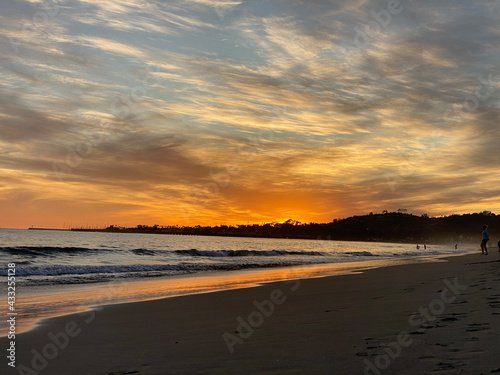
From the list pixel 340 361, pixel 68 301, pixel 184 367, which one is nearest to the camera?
pixel 340 361

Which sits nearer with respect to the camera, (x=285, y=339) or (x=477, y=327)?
(x=477, y=327)

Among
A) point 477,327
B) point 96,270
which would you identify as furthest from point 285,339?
point 96,270

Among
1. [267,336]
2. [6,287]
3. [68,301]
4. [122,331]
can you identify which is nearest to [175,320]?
[122,331]

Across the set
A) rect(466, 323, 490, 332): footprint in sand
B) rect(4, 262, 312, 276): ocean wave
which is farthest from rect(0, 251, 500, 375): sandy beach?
rect(4, 262, 312, 276): ocean wave

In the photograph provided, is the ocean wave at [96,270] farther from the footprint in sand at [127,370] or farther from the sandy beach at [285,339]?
the footprint in sand at [127,370]

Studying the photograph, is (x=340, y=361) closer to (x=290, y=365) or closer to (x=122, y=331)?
(x=290, y=365)

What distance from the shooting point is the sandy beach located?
15.5ft

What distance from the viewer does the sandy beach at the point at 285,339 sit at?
15.5 feet

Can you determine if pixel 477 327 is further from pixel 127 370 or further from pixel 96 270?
pixel 96 270

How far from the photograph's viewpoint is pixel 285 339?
6.29m

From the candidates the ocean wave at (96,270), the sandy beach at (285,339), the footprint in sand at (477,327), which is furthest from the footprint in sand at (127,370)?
the ocean wave at (96,270)

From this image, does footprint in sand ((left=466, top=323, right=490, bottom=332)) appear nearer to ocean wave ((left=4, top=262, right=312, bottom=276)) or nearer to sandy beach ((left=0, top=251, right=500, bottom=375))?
sandy beach ((left=0, top=251, right=500, bottom=375))

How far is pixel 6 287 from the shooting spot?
16.2 metres

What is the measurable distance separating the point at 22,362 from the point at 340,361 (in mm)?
4480
